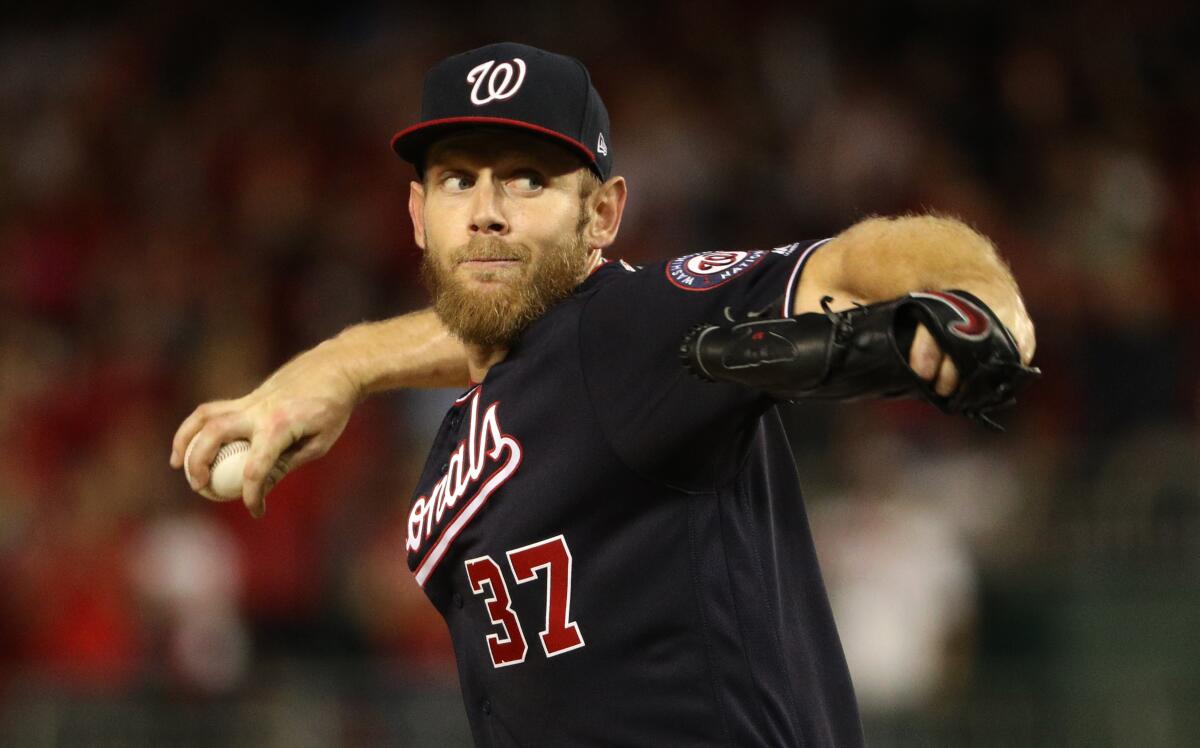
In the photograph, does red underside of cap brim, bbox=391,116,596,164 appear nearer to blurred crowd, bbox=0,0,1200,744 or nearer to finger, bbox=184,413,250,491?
finger, bbox=184,413,250,491

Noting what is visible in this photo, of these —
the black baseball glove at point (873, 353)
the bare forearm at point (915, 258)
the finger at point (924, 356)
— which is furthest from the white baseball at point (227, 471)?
the finger at point (924, 356)

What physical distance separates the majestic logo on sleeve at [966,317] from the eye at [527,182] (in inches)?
37.5

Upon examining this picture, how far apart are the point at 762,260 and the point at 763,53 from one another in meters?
6.49

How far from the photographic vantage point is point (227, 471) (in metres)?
2.51

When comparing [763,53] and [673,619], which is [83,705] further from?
[763,53]

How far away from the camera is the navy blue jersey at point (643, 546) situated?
2010 millimetres

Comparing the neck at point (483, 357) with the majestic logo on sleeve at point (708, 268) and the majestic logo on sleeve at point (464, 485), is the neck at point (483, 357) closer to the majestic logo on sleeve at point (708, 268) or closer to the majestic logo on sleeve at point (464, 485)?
the majestic logo on sleeve at point (464, 485)

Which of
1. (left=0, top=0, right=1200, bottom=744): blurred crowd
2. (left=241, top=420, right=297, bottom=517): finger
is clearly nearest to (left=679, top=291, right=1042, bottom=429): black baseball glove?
(left=241, top=420, right=297, bottom=517): finger

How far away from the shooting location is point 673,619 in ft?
6.91

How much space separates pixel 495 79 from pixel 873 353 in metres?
1.00

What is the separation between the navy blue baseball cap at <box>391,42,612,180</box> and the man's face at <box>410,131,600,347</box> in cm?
5

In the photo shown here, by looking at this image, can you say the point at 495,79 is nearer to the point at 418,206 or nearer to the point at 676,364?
the point at 418,206

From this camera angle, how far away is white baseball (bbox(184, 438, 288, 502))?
98.5 inches

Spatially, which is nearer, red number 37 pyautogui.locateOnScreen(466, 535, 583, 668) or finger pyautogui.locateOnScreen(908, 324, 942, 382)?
finger pyautogui.locateOnScreen(908, 324, 942, 382)
